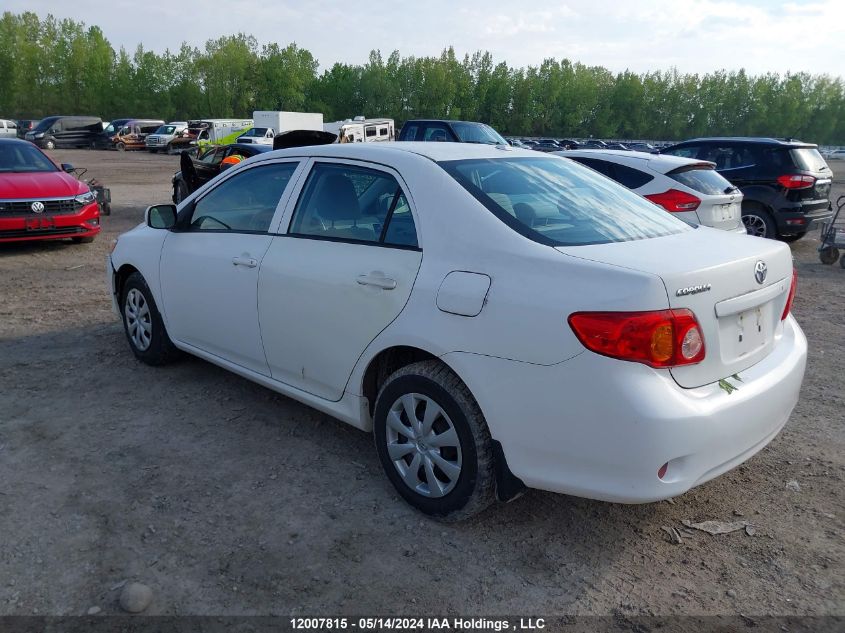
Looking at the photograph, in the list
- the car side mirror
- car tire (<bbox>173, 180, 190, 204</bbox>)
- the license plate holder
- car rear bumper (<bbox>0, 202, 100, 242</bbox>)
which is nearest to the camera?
the car side mirror

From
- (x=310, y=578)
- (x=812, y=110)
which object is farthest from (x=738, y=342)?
(x=812, y=110)

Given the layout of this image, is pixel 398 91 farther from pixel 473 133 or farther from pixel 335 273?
pixel 335 273

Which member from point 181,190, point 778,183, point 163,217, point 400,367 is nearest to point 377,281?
point 400,367

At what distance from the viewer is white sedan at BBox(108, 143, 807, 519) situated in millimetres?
2584

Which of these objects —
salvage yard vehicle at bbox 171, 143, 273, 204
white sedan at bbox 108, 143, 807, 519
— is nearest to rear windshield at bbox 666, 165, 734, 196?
white sedan at bbox 108, 143, 807, 519

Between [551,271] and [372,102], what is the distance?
9481cm

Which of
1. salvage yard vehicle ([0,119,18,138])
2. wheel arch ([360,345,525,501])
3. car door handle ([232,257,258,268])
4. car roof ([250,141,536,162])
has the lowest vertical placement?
A: salvage yard vehicle ([0,119,18,138])

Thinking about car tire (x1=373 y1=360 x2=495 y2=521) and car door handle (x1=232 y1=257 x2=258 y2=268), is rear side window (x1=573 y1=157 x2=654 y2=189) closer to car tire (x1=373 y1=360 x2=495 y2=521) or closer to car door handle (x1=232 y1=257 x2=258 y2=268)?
car door handle (x1=232 y1=257 x2=258 y2=268)

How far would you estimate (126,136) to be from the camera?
46531mm

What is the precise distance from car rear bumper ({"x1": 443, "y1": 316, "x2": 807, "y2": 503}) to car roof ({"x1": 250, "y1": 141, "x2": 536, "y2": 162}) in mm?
1185

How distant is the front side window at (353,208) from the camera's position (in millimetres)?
3350

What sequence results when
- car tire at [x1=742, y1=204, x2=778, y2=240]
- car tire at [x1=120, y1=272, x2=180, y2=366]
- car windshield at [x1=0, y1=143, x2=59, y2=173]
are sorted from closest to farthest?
car tire at [x1=120, y1=272, x2=180, y2=366], car windshield at [x1=0, y1=143, x2=59, y2=173], car tire at [x1=742, y1=204, x2=778, y2=240]

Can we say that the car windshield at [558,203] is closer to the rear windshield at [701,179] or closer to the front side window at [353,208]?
the front side window at [353,208]

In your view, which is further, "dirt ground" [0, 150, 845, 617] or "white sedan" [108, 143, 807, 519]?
"dirt ground" [0, 150, 845, 617]
